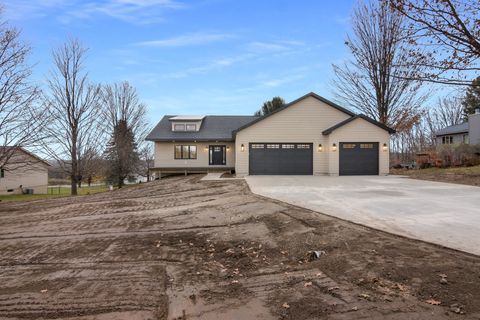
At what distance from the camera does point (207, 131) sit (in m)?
26.7

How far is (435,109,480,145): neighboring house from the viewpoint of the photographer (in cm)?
2895

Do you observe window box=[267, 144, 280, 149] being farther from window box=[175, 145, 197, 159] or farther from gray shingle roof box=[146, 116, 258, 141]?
window box=[175, 145, 197, 159]

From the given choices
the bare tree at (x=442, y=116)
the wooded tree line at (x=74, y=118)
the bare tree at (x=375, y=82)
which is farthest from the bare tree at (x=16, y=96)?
the bare tree at (x=442, y=116)

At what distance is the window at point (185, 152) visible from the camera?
84.9ft

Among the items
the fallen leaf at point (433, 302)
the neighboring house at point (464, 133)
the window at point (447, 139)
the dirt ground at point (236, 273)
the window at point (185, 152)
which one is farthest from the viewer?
the window at point (447, 139)

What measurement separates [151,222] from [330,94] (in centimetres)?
2222

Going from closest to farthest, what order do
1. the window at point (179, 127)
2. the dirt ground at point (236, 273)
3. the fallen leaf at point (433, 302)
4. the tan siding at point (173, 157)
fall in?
the fallen leaf at point (433, 302)
the dirt ground at point (236, 273)
the tan siding at point (173, 157)
the window at point (179, 127)

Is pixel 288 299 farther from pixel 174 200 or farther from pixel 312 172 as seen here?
pixel 312 172

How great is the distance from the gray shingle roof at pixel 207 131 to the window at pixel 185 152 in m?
0.94

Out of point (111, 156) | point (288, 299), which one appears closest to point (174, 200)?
point (288, 299)

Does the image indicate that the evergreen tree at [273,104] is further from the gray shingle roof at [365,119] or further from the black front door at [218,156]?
the gray shingle roof at [365,119]

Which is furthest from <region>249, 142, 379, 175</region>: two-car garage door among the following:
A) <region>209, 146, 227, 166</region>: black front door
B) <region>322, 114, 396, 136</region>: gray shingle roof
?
<region>209, 146, 227, 166</region>: black front door

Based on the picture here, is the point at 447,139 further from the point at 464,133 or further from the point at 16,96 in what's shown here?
the point at 16,96

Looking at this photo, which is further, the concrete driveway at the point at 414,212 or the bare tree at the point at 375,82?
the bare tree at the point at 375,82
